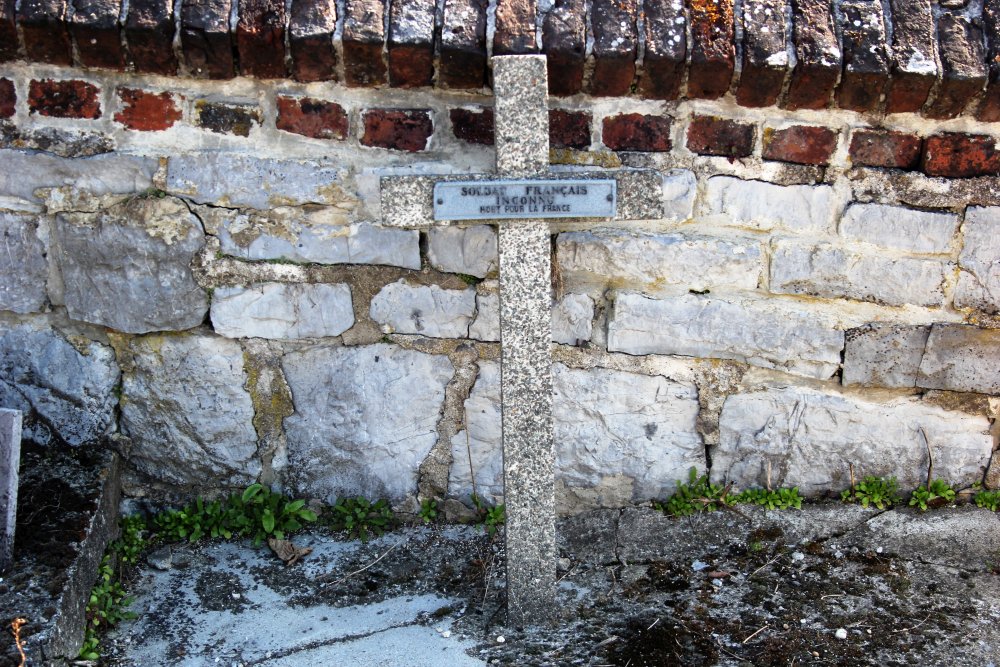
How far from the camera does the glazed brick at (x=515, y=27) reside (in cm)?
212

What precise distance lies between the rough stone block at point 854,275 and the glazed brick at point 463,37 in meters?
0.89

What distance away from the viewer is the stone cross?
2170 millimetres

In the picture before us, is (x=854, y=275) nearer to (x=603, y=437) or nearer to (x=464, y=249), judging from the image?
(x=603, y=437)

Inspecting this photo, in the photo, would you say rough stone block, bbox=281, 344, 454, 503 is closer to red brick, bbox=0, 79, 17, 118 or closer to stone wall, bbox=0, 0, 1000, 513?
stone wall, bbox=0, 0, 1000, 513

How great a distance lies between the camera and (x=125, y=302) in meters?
2.48

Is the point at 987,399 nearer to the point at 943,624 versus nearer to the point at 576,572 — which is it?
the point at 943,624

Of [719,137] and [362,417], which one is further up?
[719,137]

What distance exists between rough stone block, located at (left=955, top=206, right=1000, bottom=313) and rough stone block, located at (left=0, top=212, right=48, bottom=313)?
236 centimetres

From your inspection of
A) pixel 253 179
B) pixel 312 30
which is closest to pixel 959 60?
pixel 312 30

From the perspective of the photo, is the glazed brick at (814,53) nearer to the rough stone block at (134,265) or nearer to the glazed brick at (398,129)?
the glazed brick at (398,129)

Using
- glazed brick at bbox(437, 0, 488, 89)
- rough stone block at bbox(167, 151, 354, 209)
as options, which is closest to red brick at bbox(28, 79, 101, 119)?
rough stone block at bbox(167, 151, 354, 209)

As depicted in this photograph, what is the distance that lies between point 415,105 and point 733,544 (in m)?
1.40

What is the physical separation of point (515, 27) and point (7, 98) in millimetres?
1266

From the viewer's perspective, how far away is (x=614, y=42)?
2129 mm
